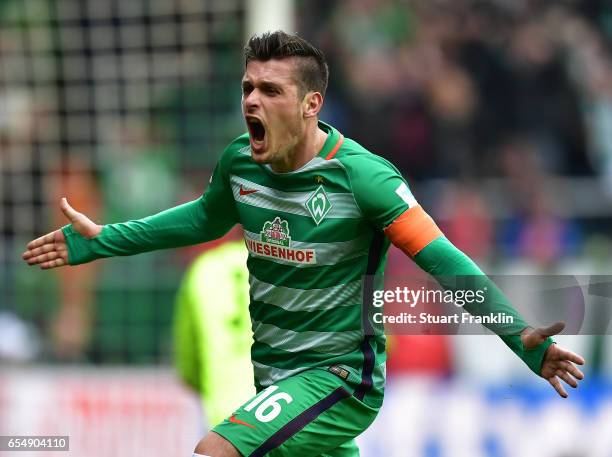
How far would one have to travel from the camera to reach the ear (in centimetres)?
537

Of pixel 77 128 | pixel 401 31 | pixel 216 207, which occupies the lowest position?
pixel 216 207

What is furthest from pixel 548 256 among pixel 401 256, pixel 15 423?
pixel 15 423

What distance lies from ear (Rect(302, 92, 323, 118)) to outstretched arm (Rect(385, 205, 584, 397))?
0.57 meters

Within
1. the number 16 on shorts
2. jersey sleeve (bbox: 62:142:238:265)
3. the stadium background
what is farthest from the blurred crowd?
the number 16 on shorts

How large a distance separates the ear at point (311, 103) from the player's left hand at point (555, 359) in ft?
3.93

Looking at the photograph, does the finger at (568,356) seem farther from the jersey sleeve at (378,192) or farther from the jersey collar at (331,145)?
the jersey collar at (331,145)

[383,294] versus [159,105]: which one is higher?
[159,105]

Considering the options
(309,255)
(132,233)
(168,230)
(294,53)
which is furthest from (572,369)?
(132,233)

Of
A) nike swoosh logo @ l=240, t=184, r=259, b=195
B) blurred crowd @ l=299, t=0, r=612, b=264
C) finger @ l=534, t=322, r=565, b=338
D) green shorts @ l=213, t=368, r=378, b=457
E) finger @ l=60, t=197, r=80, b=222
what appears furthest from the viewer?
blurred crowd @ l=299, t=0, r=612, b=264

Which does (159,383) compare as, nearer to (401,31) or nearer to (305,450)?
(401,31)

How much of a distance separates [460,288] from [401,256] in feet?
17.4

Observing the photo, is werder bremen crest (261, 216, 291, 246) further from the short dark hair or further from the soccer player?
the short dark hair

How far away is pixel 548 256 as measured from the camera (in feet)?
34.9

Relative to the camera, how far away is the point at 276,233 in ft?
17.8
